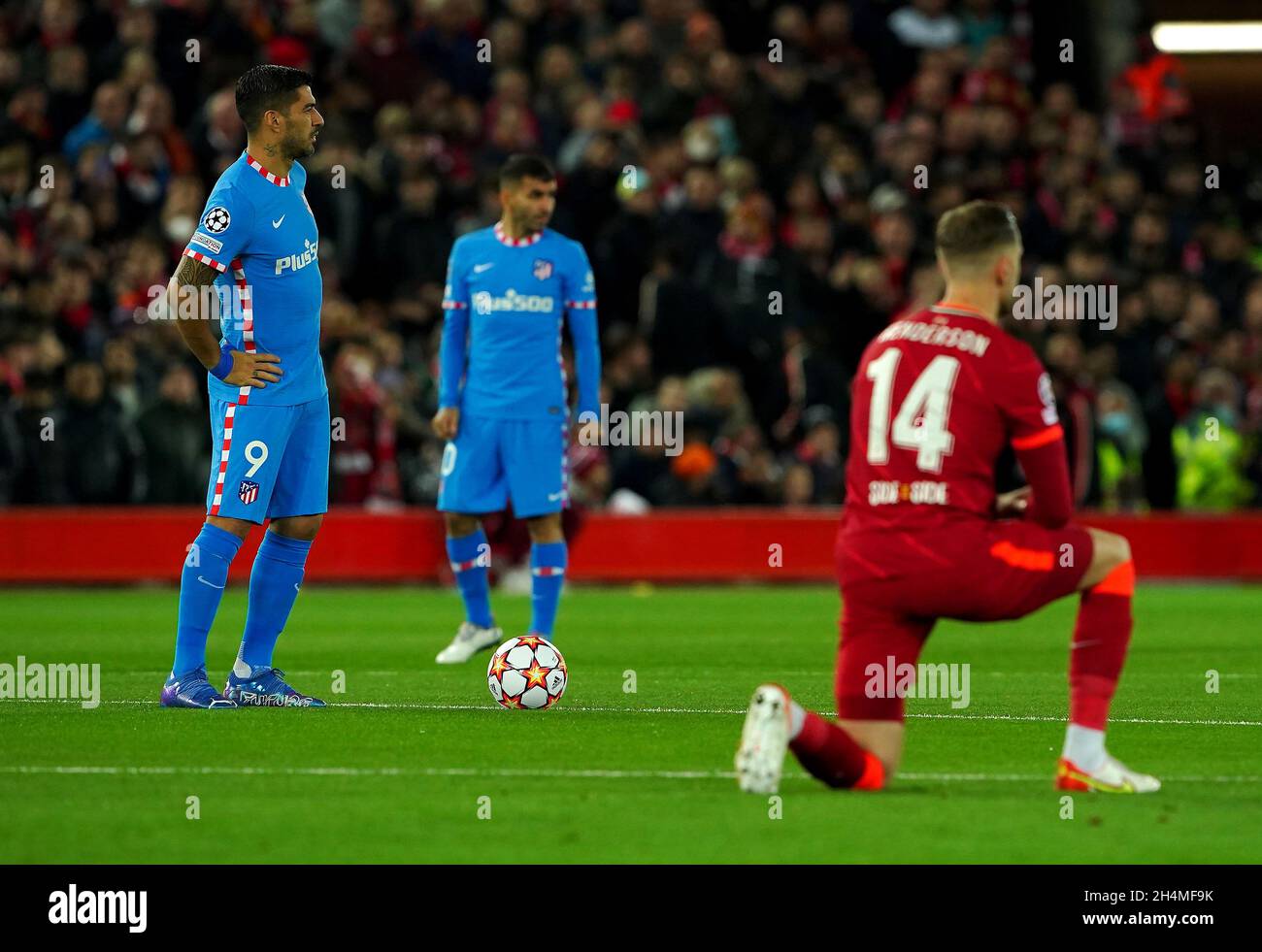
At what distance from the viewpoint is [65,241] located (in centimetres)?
1994

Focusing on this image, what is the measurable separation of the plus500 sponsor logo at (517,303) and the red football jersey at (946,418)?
5.50m

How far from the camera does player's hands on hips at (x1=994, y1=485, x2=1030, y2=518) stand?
24.6ft

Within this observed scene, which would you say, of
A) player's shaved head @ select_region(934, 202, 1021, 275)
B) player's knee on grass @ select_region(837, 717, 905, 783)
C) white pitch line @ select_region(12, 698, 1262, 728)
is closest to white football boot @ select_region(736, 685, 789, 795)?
player's knee on grass @ select_region(837, 717, 905, 783)

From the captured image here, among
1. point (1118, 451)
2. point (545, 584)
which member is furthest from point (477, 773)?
point (1118, 451)

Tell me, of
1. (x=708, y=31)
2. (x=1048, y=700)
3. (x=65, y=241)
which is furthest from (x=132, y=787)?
(x=708, y=31)

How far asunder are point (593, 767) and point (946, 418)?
1.89 metres

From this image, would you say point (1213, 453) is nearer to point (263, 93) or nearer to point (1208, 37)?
point (1208, 37)

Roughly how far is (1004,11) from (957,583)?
2018cm

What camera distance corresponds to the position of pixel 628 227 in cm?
2112

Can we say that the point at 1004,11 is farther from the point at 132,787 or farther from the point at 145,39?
the point at 132,787

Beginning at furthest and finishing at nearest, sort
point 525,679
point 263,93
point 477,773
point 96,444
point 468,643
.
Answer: point 96,444, point 468,643, point 525,679, point 263,93, point 477,773

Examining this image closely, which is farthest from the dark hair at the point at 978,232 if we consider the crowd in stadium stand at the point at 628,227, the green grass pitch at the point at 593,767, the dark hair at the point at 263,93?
the crowd in stadium stand at the point at 628,227

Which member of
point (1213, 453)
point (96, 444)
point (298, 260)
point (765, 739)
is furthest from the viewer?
point (1213, 453)

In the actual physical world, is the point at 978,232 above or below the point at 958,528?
above
